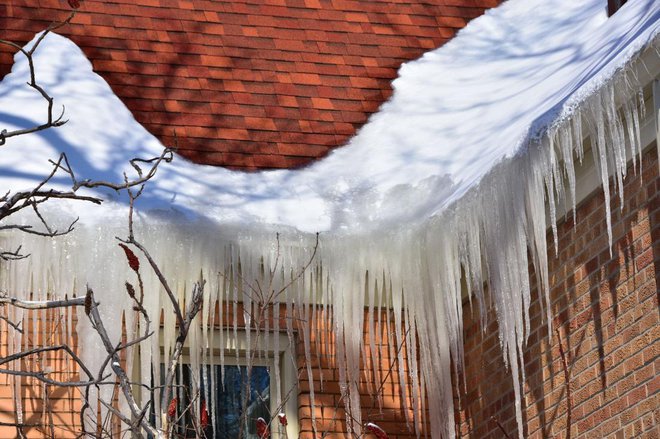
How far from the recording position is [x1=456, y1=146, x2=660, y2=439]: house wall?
6.04m

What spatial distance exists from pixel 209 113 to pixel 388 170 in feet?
4.17

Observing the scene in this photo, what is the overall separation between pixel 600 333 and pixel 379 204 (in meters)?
1.63

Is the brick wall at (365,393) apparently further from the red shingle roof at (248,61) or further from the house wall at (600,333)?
the red shingle roof at (248,61)

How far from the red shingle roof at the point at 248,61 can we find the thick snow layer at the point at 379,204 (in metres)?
0.19

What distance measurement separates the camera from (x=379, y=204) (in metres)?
7.52

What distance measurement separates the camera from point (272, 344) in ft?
27.4

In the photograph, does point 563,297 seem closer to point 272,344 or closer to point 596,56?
point 596,56

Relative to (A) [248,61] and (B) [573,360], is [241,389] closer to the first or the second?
(A) [248,61]

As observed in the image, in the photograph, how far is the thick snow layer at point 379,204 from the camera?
659 cm

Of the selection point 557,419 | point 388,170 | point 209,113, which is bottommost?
point 557,419

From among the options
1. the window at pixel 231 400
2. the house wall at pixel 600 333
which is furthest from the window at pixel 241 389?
the house wall at pixel 600 333

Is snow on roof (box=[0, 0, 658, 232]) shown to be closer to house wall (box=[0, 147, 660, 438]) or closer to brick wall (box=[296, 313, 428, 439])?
house wall (box=[0, 147, 660, 438])

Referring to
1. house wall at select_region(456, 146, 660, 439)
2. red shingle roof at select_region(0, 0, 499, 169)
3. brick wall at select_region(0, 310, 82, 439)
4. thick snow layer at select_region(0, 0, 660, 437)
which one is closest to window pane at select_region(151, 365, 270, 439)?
thick snow layer at select_region(0, 0, 660, 437)

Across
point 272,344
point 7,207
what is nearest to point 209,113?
point 272,344
